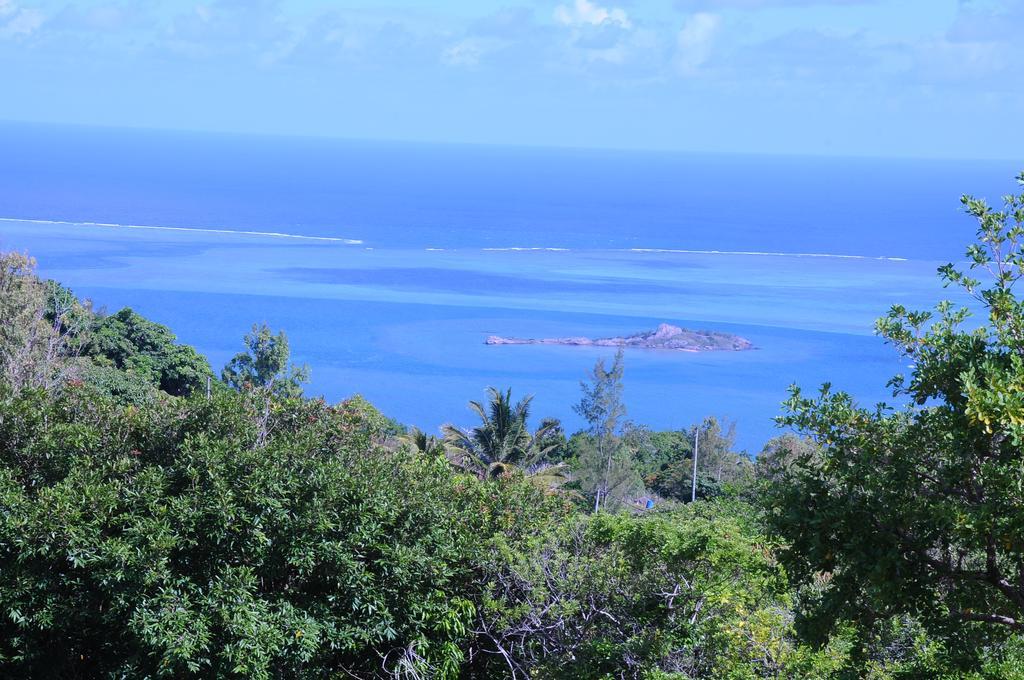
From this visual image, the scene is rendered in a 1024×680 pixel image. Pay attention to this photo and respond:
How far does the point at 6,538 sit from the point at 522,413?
1581cm

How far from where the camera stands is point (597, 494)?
90.4 ft

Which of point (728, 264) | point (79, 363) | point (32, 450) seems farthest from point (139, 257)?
point (32, 450)

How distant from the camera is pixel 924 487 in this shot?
19.0ft

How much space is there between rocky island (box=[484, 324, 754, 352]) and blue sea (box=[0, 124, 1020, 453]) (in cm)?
105

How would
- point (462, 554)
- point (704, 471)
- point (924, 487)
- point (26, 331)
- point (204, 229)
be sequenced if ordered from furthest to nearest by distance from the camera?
point (204, 229) < point (704, 471) < point (26, 331) < point (462, 554) < point (924, 487)

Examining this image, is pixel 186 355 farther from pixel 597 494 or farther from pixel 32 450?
pixel 32 450

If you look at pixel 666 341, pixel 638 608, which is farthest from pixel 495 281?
pixel 638 608

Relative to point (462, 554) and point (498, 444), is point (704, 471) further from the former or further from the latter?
point (462, 554)

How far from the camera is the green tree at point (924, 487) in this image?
17.8 ft

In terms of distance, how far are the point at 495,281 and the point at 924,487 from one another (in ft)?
265

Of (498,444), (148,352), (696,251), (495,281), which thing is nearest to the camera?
(498,444)

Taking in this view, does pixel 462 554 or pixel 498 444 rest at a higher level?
pixel 498 444

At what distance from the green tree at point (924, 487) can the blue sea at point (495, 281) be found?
42.0 metres

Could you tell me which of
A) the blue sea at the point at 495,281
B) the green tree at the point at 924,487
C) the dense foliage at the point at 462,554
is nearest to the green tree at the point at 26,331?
the dense foliage at the point at 462,554
